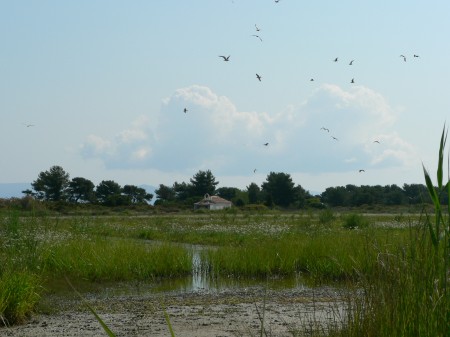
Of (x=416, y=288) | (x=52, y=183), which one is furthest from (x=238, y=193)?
(x=416, y=288)

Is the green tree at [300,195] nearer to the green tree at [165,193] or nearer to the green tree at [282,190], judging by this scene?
the green tree at [282,190]

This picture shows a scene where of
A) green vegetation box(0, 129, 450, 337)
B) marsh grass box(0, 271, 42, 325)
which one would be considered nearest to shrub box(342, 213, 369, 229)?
green vegetation box(0, 129, 450, 337)

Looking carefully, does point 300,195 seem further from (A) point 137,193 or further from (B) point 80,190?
(B) point 80,190

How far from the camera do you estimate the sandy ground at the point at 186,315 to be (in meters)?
9.83

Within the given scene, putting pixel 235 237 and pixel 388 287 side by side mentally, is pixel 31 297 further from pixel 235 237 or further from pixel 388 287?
pixel 235 237

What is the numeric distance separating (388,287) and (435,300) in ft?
1.40

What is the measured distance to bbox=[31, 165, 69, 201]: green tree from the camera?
66.3 metres

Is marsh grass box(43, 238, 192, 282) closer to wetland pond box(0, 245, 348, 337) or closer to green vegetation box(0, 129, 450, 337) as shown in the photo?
green vegetation box(0, 129, 450, 337)

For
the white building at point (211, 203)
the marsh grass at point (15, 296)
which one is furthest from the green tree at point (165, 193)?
the marsh grass at point (15, 296)

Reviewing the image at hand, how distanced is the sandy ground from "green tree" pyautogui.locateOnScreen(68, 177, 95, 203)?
56836 mm

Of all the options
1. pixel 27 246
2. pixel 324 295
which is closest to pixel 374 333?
Result: pixel 324 295

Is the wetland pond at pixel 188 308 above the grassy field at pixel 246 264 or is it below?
below

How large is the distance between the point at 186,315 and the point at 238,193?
67.9m

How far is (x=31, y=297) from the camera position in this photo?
11023 mm
